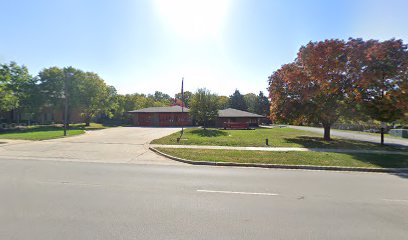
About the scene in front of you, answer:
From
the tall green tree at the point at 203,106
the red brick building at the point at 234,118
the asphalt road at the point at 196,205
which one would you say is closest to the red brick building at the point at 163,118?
the red brick building at the point at 234,118

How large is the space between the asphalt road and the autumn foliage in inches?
319

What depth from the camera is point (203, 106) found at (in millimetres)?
35375

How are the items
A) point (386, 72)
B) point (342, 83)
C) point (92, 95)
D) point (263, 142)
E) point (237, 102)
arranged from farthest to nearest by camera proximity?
point (237, 102) → point (92, 95) → point (263, 142) → point (342, 83) → point (386, 72)

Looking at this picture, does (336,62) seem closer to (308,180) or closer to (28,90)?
(308,180)

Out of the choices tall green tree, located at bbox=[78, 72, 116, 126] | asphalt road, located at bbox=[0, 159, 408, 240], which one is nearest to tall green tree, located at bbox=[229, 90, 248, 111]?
tall green tree, located at bbox=[78, 72, 116, 126]

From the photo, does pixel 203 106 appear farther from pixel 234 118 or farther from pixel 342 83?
pixel 342 83

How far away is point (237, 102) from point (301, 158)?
63128mm

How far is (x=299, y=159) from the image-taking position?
1266 cm

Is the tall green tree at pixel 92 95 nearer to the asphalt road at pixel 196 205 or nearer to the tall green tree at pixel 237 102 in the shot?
the asphalt road at pixel 196 205

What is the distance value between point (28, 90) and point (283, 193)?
43.9 m

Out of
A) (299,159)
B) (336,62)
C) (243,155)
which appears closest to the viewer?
(299,159)

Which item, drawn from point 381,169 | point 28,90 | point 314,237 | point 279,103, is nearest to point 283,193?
point 314,237

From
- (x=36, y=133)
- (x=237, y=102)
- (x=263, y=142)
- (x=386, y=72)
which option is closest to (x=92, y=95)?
(x=36, y=133)

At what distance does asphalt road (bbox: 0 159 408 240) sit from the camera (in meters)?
4.48
